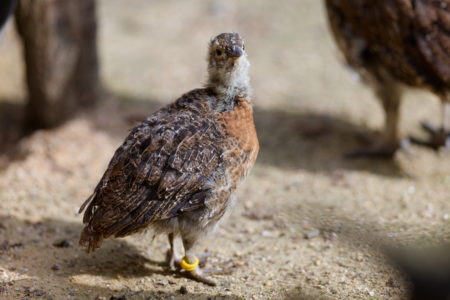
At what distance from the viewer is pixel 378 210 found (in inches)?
167

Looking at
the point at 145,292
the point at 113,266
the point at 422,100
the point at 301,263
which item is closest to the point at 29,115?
the point at 113,266

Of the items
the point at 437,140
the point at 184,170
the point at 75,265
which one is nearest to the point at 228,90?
the point at 184,170

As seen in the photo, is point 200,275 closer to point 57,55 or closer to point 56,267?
point 56,267

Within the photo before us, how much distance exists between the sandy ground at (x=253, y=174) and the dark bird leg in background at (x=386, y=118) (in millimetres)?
171

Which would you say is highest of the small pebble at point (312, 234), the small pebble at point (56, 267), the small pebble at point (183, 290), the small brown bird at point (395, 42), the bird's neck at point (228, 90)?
the small brown bird at point (395, 42)

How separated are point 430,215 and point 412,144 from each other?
6.10 feet

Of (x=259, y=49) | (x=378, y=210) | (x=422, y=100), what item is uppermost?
(x=259, y=49)

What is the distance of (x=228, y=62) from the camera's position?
316 cm

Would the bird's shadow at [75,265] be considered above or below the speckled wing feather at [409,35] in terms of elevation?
below

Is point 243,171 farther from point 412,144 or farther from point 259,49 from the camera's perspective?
point 259,49

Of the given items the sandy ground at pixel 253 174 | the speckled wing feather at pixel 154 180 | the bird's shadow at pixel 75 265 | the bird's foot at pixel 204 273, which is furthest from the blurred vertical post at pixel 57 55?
the bird's foot at pixel 204 273

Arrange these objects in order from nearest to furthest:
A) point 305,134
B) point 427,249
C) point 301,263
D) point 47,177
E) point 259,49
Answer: point 427,249 → point 301,263 → point 47,177 → point 305,134 → point 259,49

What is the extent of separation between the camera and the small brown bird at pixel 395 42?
4445 mm

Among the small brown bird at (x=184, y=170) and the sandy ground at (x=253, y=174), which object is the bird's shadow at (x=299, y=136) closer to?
the sandy ground at (x=253, y=174)
